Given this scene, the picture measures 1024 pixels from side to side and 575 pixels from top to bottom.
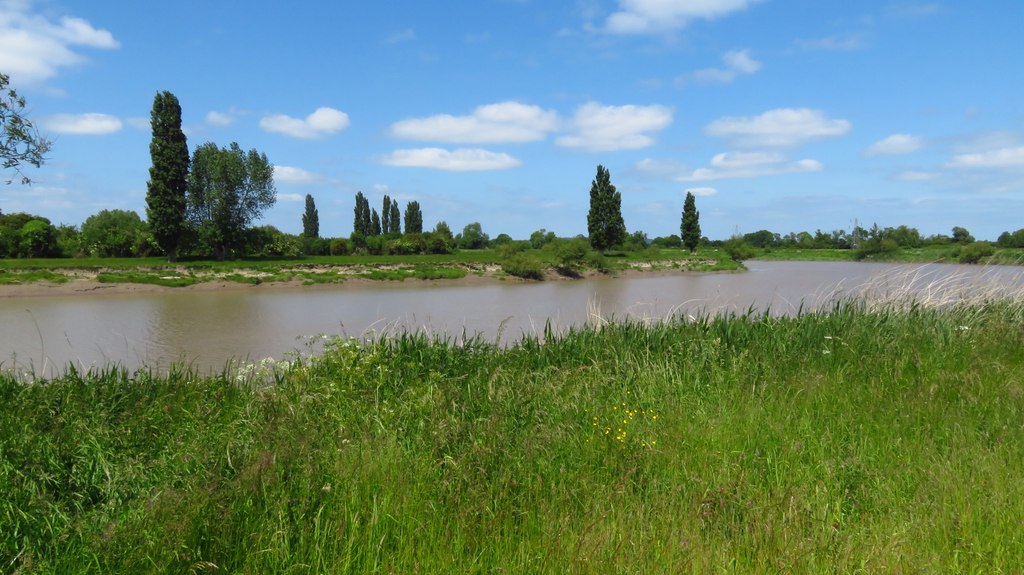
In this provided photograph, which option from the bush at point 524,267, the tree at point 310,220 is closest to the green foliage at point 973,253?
the bush at point 524,267

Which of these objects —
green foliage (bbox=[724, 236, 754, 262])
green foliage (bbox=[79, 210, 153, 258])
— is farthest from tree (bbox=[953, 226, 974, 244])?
green foliage (bbox=[79, 210, 153, 258])

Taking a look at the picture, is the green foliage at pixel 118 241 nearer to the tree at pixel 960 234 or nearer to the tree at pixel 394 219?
the tree at pixel 394 219

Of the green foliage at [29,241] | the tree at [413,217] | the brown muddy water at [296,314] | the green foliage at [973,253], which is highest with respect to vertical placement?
the tree at [413,217]

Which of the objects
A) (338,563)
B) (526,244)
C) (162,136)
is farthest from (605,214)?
(338,563)

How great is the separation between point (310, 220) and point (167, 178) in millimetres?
32863

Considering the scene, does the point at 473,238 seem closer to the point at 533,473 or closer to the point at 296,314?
the point at 296,314

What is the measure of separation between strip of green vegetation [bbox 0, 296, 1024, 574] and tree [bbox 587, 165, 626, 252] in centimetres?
4593

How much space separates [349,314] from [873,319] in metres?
13.5

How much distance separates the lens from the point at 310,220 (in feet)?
224

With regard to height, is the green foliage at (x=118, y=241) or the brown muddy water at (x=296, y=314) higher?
the green foliage at (x=118, y=241)

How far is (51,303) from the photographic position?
20.8 m

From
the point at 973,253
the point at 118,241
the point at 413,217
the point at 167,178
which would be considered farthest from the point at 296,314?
the point at 413,217

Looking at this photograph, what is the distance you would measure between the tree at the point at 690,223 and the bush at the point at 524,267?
3401cm

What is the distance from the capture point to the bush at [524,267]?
33500mm
